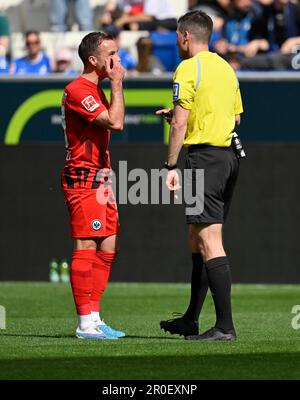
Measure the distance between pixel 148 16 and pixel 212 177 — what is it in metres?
10.8

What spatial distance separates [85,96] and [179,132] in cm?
78

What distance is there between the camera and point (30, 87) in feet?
51.3

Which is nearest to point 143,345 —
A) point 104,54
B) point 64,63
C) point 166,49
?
point 104,54

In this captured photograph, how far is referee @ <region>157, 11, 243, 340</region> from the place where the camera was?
822 cm

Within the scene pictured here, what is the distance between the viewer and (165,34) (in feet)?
57.8

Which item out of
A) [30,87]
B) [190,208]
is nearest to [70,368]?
[190,208]

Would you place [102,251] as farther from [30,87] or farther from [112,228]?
[30,87]

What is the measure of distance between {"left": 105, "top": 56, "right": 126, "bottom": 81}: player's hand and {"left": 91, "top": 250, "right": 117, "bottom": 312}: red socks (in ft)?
4.21

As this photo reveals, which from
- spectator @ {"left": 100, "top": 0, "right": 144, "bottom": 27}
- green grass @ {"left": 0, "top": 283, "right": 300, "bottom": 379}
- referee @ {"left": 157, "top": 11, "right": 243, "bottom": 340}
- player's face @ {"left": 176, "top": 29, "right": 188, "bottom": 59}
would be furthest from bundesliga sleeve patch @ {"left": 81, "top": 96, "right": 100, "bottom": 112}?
spectator @ {"left": 100, "top": 0, "right": 144, "bottom": 27}

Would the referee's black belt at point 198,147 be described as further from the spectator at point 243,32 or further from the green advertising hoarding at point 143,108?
the spectator at point 243,32

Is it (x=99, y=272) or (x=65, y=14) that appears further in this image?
(x=65, y=14)

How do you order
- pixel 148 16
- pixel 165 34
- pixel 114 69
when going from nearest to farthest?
1. pixel 114 69
2. pixel 165 34
3. pixel 148 16

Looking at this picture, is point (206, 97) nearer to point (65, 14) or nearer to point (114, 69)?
point (114, 69)

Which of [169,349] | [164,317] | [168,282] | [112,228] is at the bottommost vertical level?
[168,282]
